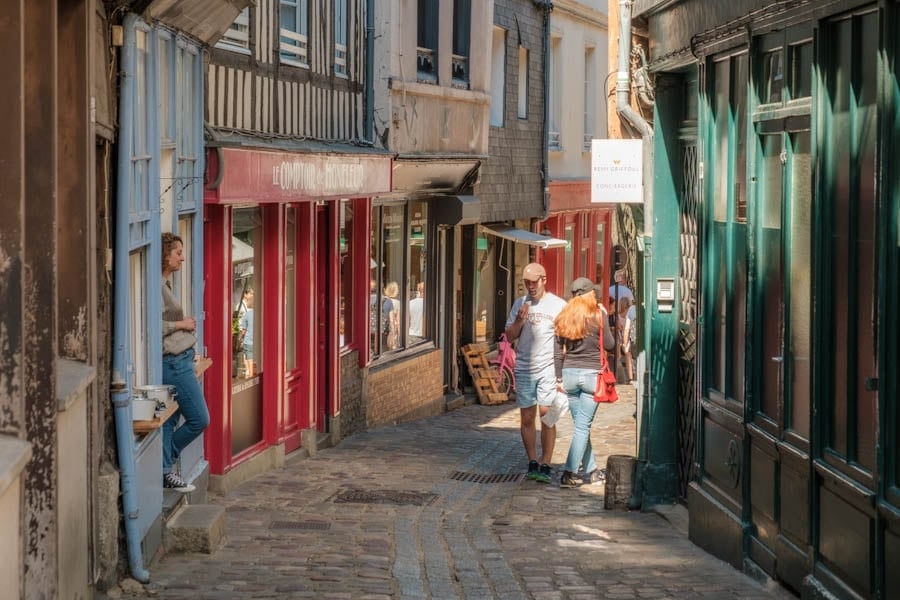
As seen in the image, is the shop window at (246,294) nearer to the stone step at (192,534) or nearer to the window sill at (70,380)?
the stone step at (192,534)

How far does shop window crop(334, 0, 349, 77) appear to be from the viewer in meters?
15.9

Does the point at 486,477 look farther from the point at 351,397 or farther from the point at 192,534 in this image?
the point at 192,534

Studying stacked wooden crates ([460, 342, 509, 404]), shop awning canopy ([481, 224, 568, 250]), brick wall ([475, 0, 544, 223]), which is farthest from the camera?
A: shop awning canopy ([481, 224, 568, 250])

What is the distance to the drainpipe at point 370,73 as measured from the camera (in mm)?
17031

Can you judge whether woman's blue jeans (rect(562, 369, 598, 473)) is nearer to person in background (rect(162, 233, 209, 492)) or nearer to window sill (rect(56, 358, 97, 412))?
person in background (rect(162, 233, 209, 492))

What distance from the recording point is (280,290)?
539 inches

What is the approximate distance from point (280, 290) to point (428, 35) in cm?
648

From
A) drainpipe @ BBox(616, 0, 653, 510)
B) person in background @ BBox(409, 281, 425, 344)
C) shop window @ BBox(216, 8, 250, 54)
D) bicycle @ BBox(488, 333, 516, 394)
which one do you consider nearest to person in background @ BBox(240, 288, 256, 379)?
shop window @ BBox(216, 8, 250, 54)

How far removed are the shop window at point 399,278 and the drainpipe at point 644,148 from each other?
694cm

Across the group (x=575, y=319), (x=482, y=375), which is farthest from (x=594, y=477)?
(x=482, y=375)

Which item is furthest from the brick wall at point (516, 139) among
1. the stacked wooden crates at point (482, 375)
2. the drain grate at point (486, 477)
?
the drain grate at point (486, 477)

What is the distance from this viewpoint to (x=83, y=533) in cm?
717

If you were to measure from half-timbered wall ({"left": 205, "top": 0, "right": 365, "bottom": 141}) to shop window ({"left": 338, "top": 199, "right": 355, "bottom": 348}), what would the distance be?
0.85 m

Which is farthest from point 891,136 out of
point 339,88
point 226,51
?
point 339,88
